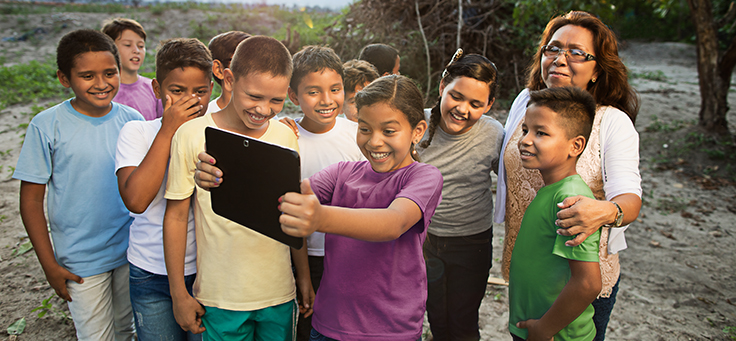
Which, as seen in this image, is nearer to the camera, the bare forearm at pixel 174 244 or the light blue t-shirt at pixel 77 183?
the bare forearm at pixel 174 244

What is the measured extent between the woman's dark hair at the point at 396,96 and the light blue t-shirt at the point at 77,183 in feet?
4.61

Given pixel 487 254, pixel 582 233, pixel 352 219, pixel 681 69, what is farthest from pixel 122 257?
pixel 681 69

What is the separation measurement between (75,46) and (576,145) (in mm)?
2448

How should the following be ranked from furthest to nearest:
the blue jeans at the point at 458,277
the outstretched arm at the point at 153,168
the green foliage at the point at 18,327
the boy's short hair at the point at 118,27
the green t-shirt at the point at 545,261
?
the boy's short hair at the point at 118,27, the green foliage at the point at 18,327, the blue jeans at the point at 458,277, the outstretched arm at the point at 153,168, the green t-shirt at the point at 545,261

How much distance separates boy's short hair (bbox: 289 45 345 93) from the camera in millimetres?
2139

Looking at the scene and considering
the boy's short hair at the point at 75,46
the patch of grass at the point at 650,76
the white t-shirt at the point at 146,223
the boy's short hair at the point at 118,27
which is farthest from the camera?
the patch of grass at the point at 650,76

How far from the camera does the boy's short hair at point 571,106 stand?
5.38 ft

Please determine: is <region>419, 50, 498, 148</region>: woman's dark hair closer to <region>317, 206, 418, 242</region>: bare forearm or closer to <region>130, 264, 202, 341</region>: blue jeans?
<region>317, 206, 418, 242</region>: bare forearm

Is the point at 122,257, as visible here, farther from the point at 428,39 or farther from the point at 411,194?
the point at 428,39

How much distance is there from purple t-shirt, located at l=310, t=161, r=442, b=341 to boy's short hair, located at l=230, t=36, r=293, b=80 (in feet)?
→ 2.05

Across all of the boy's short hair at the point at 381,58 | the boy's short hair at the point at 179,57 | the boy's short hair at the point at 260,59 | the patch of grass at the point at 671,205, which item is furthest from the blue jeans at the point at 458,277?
the patch of grass at the point at 671,205

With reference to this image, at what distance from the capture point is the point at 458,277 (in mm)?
2297

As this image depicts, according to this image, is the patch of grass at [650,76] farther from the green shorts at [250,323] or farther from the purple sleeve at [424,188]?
the green shorts at [250,323]

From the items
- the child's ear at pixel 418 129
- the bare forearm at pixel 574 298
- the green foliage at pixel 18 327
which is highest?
the child's ear at pixel 418 129
